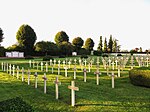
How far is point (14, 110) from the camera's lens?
17.4 ft

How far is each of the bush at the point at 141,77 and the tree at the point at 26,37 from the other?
43.3 metres

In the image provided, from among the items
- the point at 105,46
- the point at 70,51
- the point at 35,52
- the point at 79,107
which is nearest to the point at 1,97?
the point at 79,107

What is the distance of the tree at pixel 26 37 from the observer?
184 ft

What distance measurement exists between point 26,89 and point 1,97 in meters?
2.06

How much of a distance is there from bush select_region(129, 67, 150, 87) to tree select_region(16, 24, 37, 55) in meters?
43.3

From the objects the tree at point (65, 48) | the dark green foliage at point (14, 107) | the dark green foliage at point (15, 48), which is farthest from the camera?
the tree at point (65, 48)

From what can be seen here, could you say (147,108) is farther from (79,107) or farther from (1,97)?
(1,97)

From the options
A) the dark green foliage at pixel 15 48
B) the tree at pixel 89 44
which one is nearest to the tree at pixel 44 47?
the dark green foliage at pixel 15 48

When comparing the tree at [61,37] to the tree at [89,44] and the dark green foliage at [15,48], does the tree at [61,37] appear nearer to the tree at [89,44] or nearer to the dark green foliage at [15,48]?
the tree at [89,44]

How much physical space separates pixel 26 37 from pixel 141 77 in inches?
1778

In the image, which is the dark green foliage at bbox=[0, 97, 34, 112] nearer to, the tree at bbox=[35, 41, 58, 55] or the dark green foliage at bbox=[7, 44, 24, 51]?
the tree at bbox=[35, 41, 58, 55]

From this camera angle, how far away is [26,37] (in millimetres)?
56281

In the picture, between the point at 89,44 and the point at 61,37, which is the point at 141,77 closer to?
the point at 61,37

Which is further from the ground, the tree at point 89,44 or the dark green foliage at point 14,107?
the tree at point 89,44
